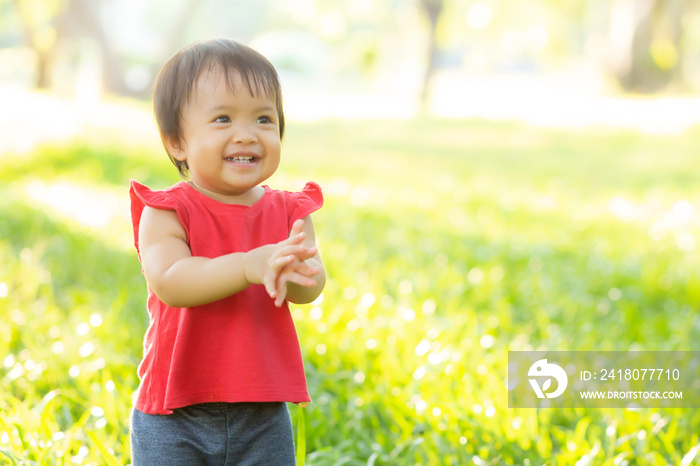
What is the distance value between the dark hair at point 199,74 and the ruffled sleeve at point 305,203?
0.21 m

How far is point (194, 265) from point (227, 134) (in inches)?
11.2

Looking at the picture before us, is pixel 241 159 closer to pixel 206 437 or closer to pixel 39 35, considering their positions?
pixel 206 437

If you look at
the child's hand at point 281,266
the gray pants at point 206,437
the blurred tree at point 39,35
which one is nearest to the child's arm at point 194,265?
the child's hand at point 281,266

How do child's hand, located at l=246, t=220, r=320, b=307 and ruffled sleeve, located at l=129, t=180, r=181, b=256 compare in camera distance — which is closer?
child's hand, located at l=246, t=220, r=320, b=307

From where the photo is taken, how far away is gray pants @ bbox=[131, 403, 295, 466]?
160 centimetres

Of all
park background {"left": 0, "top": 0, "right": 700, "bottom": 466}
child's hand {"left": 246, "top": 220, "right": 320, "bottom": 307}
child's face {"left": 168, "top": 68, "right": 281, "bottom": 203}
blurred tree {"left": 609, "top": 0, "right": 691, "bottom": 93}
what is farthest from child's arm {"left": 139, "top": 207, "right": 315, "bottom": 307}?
blurred tree {"left": 609, "top": 0, "right": 691, "bottom": 93}

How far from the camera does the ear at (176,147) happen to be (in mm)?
1649

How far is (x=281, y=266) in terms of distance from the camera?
Answer: 141cm

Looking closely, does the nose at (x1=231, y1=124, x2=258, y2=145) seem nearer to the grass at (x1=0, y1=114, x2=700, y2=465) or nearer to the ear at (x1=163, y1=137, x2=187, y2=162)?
the ear at (x1=163, y1=137, x2=187, y2=162)

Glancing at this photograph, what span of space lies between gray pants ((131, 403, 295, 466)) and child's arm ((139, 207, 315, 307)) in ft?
0.87

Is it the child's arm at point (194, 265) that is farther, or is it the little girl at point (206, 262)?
the little girl at point (206, 262)

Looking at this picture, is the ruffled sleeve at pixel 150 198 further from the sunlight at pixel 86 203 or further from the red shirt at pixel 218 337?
the sunlight at pixel 86 203

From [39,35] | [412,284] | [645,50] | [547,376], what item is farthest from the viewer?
[39,35]

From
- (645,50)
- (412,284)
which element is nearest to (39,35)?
(645,50)
